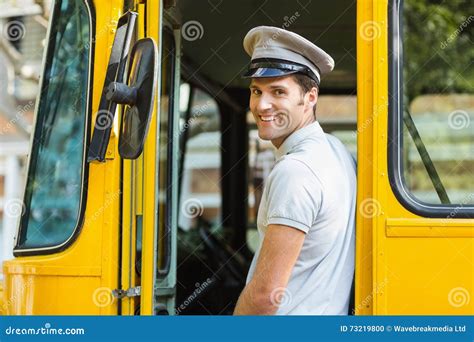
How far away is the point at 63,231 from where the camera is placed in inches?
127

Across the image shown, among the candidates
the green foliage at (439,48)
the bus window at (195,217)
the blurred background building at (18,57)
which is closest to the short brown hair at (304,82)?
the green foliage at (439,48)

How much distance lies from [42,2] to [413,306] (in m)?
4.51

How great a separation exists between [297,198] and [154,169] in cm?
63

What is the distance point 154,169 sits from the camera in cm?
306

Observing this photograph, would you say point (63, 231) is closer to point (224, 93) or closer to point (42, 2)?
point (224, 93)

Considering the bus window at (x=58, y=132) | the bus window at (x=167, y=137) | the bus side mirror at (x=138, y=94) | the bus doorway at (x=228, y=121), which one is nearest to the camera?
the bus side mirror at (x=138, y=94)

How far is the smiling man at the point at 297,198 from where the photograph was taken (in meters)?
2.65

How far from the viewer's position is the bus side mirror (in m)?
2.80

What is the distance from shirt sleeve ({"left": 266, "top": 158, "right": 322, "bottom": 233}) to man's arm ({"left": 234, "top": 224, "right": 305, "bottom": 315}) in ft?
0.10

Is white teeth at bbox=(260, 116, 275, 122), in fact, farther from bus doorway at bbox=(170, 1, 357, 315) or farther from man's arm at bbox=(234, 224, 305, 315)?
bus doorway at bbox=(170, 1, 357, 315)

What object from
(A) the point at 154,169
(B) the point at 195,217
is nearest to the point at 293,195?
(A) the point at 154,169

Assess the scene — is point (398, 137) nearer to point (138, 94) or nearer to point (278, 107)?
point (278, 107)

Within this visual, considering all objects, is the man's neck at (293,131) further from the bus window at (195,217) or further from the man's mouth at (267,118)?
the bus window at (195,217)

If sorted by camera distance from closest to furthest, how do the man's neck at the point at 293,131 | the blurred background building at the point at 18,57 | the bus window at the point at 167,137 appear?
the man's neck at the point at 293,131 → the bus window at the point at 167,137 → the blurred background building at the point at 18,57
